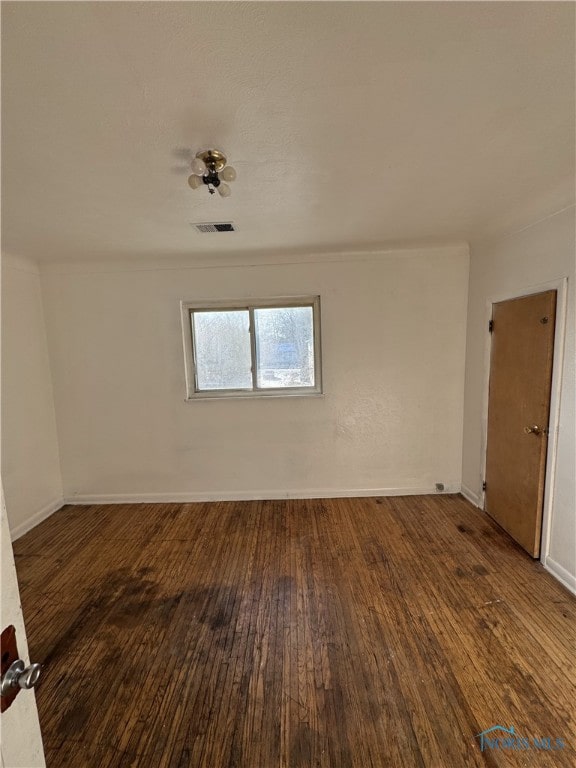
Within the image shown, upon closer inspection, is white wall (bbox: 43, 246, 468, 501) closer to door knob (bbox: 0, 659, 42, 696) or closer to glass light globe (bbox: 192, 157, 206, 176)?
glass light globe (bbox: 192, 157, 206, 176)

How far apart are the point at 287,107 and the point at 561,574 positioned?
3.00 m

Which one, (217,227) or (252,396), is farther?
(252,396)

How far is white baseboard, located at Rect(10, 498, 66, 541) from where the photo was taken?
2.89 meters

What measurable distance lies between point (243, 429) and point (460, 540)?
2.14m

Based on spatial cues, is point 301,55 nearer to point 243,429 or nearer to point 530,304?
point 530,304

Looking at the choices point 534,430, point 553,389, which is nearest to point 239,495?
point 534,430

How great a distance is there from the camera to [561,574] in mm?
2131

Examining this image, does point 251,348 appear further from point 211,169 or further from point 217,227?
point 211,169

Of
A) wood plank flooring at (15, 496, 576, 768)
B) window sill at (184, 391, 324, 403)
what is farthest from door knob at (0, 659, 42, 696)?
window sill at (184, 391, 324, 403)

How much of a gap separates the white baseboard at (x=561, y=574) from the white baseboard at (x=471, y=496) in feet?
2.67

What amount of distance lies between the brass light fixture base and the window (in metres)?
1.82

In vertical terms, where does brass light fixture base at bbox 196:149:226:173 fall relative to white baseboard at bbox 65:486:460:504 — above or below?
above

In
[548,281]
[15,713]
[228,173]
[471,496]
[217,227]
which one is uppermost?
[217,227]

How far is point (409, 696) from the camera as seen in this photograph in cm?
147
